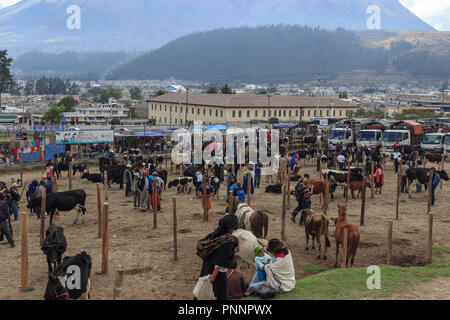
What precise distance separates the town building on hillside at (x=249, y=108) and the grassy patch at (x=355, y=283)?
57724 mm

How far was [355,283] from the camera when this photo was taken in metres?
9.76

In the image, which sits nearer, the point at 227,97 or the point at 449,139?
the point at 449,139

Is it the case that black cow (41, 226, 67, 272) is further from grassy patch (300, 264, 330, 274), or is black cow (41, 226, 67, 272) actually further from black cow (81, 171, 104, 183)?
black cow (81, 171, 104, 183)

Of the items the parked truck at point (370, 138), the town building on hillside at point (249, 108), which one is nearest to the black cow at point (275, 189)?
the parked truck at point (370, 138)

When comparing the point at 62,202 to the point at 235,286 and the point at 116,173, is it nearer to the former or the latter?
the point at 116,173

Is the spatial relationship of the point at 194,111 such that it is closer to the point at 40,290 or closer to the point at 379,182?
the point at 379,182

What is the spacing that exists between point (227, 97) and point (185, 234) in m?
62.4

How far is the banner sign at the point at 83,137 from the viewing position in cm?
3059

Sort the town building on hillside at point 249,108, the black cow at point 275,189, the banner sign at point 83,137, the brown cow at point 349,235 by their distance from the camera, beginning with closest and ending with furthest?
1. the brown cow at point 349,235
2. the black cow at point 275,189
3. the banner sign at point 83,137
4. the town building on hillside at point 249,108

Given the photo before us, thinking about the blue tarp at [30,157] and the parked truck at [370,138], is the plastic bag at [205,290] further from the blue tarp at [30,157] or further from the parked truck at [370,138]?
the parked truck at [370,138]

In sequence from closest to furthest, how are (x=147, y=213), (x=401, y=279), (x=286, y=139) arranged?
1. (x=401, y=279)
2. (x=147, y=213)
3. (x=286, y=139)

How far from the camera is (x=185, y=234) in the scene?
15.1 m

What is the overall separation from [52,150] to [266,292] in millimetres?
24816
